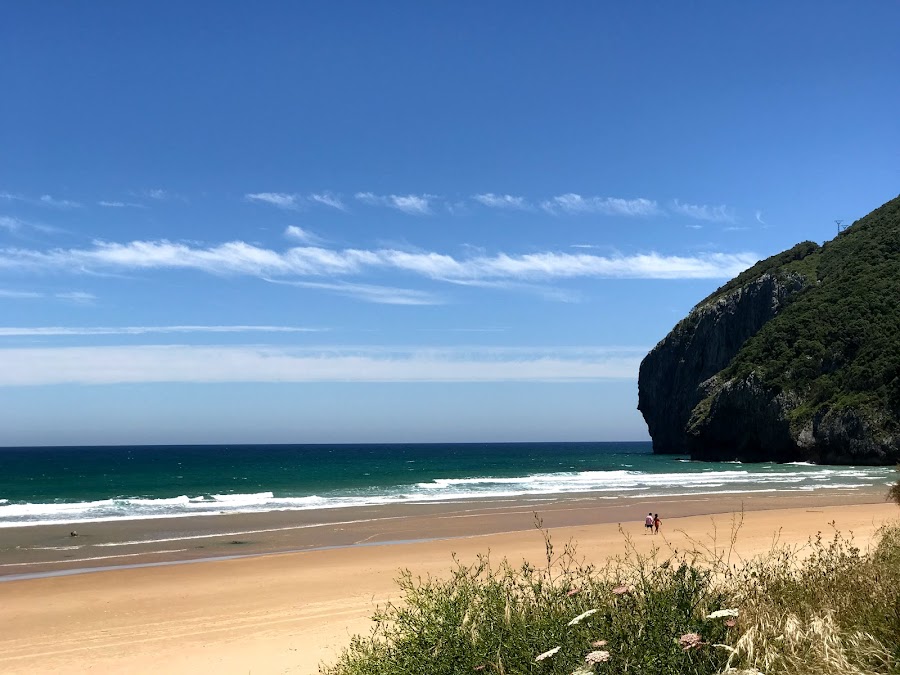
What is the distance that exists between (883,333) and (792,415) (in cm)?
1171

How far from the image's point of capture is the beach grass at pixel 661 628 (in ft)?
14.7

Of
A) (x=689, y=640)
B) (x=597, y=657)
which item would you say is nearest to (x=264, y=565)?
(x=597, y=657)

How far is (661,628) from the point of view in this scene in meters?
4.73

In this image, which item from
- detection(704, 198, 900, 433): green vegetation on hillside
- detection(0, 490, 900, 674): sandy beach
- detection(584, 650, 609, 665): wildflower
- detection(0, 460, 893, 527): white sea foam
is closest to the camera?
detection(584, 650, 609, 665): wildflower

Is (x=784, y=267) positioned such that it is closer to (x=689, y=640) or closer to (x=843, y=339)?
(x=843, y=339)

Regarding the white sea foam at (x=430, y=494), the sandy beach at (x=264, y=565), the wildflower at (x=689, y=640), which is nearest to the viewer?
the wildflower at (x=689, y=640)

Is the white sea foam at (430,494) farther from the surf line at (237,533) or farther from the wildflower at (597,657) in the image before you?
the wildflower at (597,657)

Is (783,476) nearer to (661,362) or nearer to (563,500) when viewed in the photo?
(563,500)

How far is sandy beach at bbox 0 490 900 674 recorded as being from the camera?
33.4 feet

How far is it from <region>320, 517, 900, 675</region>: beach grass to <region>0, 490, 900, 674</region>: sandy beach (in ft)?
5.01

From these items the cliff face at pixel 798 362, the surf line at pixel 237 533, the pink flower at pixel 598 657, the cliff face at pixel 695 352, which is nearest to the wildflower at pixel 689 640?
the pink flower at pixel 598 657

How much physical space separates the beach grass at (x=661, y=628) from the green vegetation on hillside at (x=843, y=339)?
65.2 metres

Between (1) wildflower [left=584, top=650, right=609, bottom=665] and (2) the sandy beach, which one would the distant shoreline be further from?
(1) wildflower [left=584, top=650, right=609, bottom=665]

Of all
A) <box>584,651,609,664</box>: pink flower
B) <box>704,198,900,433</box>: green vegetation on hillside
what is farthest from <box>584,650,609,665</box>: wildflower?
<box>704,198,900,433</box>: green vegetation on hillside
